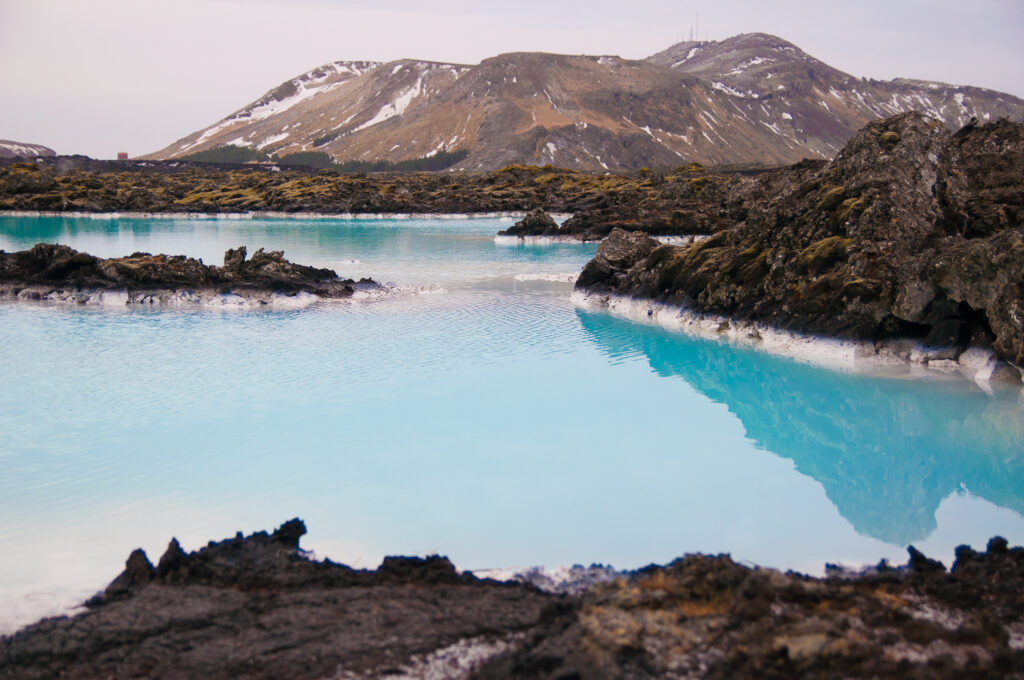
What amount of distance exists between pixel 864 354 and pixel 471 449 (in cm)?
859

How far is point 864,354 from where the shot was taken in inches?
583

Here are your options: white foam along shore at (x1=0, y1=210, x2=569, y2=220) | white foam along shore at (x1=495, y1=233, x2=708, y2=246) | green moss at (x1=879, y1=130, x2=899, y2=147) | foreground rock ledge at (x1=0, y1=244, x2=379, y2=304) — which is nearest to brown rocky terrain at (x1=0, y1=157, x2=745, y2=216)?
white foam along shore at (x1=0, y1=210, x2=569, y2=220)

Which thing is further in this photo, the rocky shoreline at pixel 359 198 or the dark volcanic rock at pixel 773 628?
the rocky shoreline at pixel 359 198

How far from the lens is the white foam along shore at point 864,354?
13.3 m

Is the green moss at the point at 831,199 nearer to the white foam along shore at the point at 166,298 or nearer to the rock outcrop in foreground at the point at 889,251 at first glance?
the rock outcrop in foreground at the point at 889,251

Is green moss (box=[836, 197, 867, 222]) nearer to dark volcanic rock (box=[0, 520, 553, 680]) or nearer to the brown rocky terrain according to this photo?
dark volcanic rock (box=[0, 520, 553, 680])

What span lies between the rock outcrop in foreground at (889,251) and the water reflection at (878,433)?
4.98 ft

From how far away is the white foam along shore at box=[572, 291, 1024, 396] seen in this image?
13.3 metres

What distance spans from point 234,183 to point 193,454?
96613mm

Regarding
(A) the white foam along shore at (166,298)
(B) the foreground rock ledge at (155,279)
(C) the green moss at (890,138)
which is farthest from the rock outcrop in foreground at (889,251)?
(B) the foreground rock ledge at (155,279)

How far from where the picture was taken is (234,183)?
9900 cm

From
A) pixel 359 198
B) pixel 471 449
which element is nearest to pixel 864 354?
pixel 471 449

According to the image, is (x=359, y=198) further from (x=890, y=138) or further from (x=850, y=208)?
(x=850, y=208)

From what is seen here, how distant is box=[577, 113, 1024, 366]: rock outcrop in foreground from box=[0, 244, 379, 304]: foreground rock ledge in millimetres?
11115
